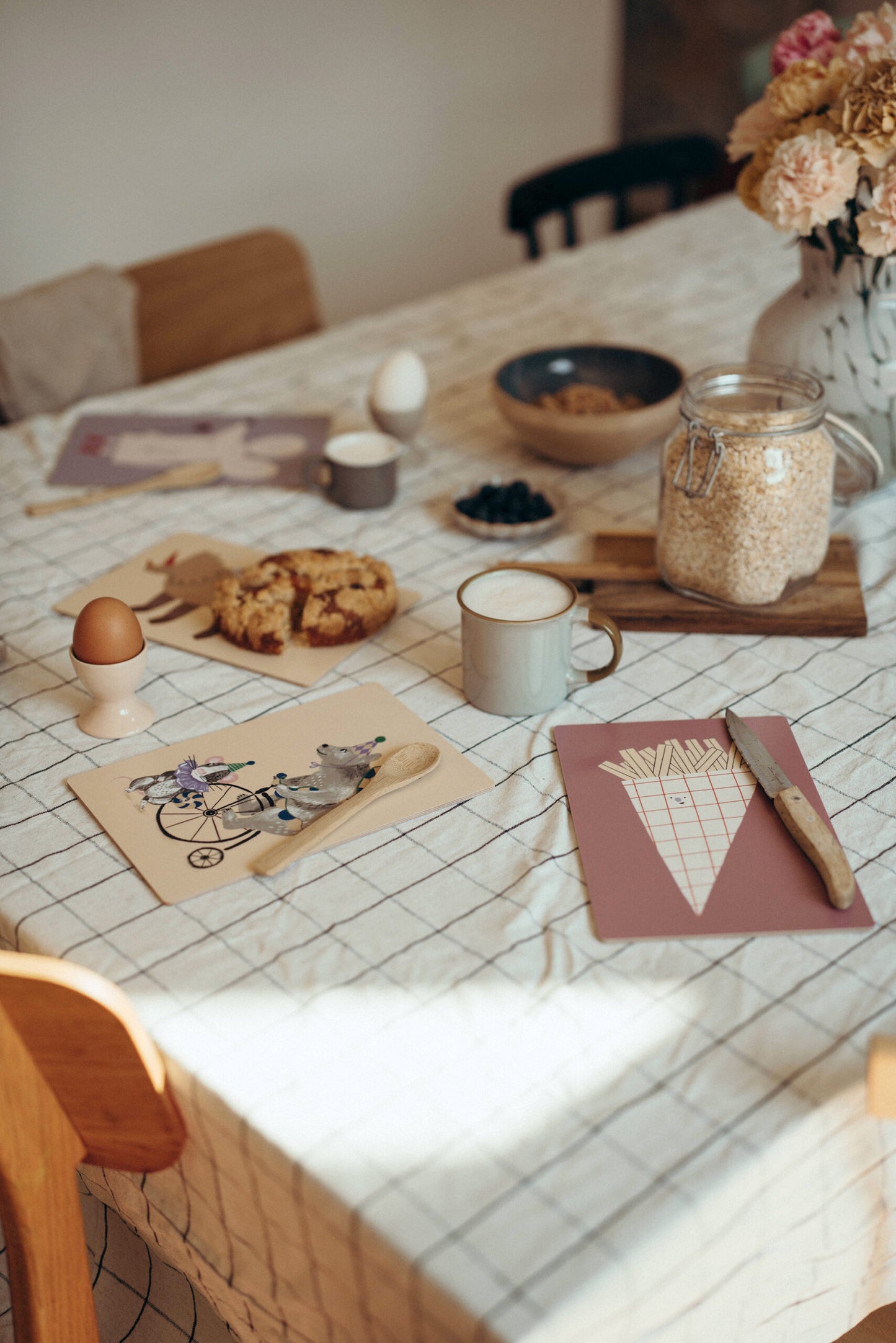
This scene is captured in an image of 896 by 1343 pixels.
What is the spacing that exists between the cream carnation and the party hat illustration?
0.51 m

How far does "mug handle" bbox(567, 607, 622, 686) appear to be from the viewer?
2.93 feet

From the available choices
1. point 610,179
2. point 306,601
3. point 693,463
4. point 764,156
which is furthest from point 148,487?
point 610,179

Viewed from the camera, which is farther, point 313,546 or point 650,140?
point 650,140

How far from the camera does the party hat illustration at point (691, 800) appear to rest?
2.48 feet

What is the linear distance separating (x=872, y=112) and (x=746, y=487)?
1.18ft

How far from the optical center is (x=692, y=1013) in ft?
2.14

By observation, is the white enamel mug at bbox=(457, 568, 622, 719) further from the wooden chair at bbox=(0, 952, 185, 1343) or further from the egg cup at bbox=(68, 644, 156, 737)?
the wooden chair at bbox=(0, 952, 185, 1343)

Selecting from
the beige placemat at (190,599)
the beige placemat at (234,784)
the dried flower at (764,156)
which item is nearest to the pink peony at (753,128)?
the dried flower at (764,156)

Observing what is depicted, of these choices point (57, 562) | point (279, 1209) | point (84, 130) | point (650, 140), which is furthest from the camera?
point (84, 130)

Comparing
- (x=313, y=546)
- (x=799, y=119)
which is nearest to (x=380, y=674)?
(x=313, y=546)

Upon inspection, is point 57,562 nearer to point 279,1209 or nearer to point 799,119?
point 279,1209

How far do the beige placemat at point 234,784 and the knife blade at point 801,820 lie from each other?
203mm

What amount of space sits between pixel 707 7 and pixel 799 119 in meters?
2.71

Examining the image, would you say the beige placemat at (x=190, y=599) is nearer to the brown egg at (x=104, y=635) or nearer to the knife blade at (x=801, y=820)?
the brown egg at (x=104, y=635)
